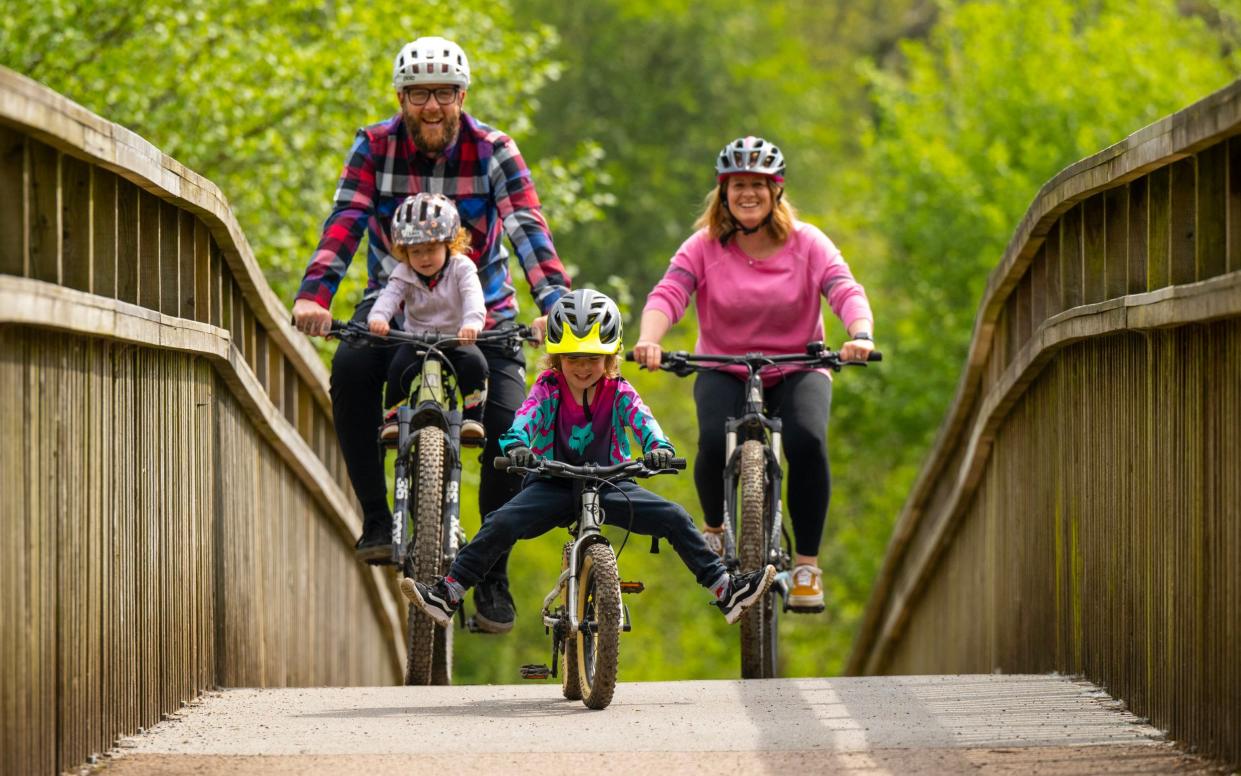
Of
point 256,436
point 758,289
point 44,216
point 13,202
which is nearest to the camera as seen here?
point 13,202

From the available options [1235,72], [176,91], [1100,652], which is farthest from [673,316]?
[1235,72]

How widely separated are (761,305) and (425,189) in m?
1.63

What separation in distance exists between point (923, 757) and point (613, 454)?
6.91 ft

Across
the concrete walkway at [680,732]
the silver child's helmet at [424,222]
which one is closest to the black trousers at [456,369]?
the silver child's helmet at [424,222]

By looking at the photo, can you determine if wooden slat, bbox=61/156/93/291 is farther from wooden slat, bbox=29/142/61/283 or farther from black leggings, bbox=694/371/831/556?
black leggings, bbox=694/371/831/556

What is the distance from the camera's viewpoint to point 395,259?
935 centimetres

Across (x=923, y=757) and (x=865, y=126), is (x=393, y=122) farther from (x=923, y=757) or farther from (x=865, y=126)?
(x=865, y=126)

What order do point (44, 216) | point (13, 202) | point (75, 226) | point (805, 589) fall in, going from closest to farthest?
point (13, 202) → point (44, 216) → point (75, 226) → point (805, 589)

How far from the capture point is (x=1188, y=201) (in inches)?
266

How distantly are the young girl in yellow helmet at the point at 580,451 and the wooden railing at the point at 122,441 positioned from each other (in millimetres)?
1003

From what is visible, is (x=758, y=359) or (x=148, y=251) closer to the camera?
(x=148, y=251)

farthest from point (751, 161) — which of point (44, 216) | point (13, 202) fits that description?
point (13, 202)

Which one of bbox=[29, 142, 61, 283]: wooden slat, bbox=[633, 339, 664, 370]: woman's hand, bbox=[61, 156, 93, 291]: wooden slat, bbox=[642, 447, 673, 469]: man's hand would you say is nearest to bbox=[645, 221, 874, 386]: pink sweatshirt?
bbox=[633, 339, 664, 370]: woman's hand

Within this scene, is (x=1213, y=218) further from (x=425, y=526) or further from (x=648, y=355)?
(x=425, y=526)
